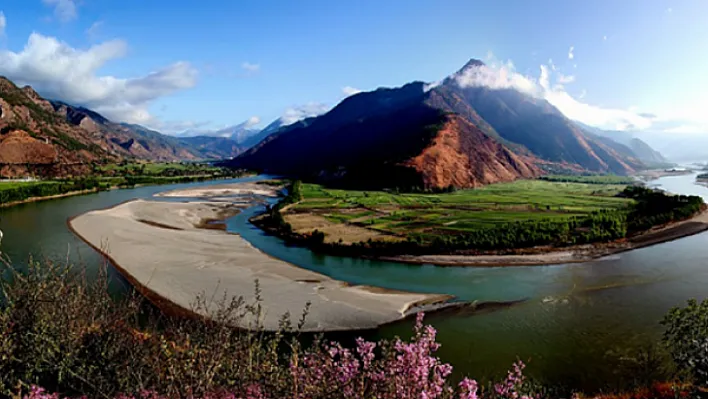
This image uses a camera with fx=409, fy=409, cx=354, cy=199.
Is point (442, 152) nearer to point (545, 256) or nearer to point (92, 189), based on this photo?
point (545, 256)

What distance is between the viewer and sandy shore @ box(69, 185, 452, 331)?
77.6 ft

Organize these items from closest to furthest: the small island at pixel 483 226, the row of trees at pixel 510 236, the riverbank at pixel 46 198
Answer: the small island at pixel 483 226 → the row of trees at pixel 510 236 → the riverbank at pixel 46 198

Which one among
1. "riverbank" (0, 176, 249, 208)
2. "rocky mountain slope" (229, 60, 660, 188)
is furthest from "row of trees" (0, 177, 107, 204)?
"rocky mountain slope" (229, 60, 660, 188)

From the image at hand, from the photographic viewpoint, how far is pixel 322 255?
1518 inches

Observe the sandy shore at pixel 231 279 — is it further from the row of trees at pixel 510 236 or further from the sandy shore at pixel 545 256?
the sandy shore at pixel 545 256

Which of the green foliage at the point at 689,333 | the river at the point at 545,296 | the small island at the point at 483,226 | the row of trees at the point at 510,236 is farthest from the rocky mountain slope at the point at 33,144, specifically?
the green foliage at the point at 689,333

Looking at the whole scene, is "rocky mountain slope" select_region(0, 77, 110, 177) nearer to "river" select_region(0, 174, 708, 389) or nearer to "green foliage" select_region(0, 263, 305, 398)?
"river" select_region(0, 174, 708, 389)

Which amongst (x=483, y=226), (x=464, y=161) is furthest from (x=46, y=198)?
(x=464, y=161)

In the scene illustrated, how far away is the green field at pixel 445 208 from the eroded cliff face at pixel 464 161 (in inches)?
431

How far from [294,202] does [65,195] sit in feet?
156

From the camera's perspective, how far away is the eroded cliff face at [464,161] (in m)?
96.9

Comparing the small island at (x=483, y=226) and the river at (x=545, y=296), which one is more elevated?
the small island at (x=483, y=226)

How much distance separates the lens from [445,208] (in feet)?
Answer: 211

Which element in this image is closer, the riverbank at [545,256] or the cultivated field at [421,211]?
the riverbank at [545,256]
